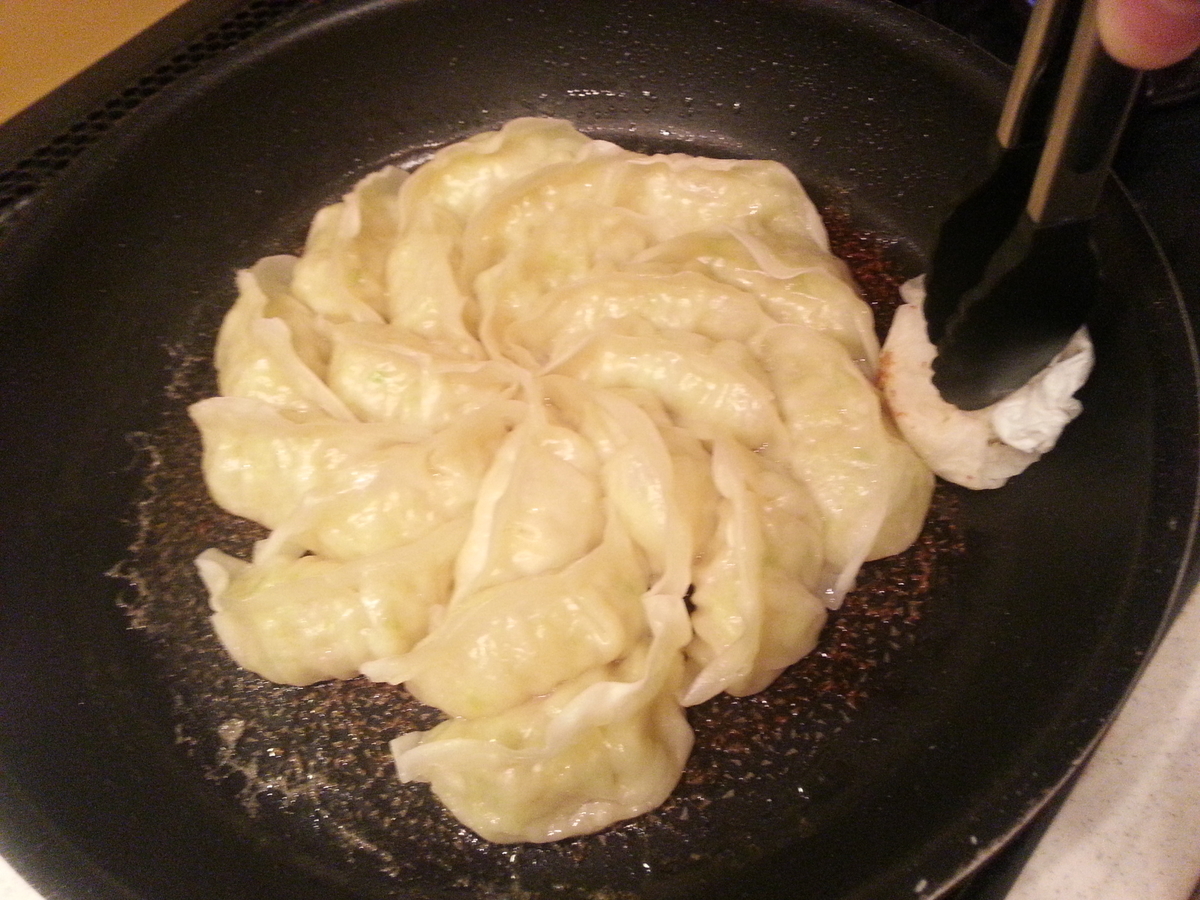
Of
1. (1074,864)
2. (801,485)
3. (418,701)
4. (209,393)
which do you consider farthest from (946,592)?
(209,393)

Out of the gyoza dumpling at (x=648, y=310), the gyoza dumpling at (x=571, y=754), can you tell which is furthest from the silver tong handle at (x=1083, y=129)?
the gyoza dumpling at (x=571, y=754)

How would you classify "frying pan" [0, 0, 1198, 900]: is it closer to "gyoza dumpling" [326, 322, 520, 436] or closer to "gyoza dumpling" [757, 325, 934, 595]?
"gyoza dumpling" [757, 325, 934, 595]

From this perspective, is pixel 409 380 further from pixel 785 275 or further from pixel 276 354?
pixel 785 275

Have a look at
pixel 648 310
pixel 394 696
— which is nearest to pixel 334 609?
pixel 394 696

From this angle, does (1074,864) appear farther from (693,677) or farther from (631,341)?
(631,341)

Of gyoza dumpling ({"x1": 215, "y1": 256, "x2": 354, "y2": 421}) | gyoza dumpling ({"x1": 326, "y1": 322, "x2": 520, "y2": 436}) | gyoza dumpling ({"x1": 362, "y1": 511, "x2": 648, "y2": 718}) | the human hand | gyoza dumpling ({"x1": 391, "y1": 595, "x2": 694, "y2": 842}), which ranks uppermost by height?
the human hand

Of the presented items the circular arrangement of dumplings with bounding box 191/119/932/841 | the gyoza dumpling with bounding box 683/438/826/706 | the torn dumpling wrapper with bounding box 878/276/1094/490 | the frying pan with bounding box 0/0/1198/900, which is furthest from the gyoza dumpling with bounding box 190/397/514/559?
the torn dumpling wrapper with bounding box 878/276/1094/490
